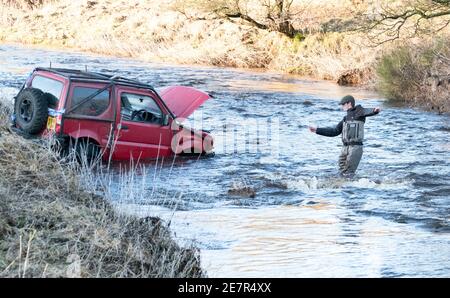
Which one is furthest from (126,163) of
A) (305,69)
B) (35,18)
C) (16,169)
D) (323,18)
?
(35,18)

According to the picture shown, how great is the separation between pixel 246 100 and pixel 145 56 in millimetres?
12863

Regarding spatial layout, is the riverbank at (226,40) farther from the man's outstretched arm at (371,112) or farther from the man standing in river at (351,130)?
the man's outstretched arm at (371,112)

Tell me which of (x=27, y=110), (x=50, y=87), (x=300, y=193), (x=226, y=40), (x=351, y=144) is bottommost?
(x=300, y=193)

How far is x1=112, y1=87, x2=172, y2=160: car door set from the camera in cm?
1534

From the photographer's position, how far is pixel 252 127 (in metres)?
22.0

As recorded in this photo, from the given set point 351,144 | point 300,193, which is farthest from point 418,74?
point 300,193

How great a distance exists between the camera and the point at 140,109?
621 inches

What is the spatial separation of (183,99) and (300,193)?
11.3 ft

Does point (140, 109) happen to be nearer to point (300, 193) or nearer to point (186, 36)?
point (300, 193)

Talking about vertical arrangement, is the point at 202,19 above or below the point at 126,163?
above

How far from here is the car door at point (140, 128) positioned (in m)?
15.3

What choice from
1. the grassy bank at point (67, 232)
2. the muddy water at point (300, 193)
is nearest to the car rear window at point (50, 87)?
the muddy water at point (300, 193)

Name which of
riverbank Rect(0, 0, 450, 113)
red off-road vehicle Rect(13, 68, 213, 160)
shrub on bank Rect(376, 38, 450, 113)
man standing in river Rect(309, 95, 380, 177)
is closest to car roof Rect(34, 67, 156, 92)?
red off-road vehicle Rect(13, 68, 213, 160)
